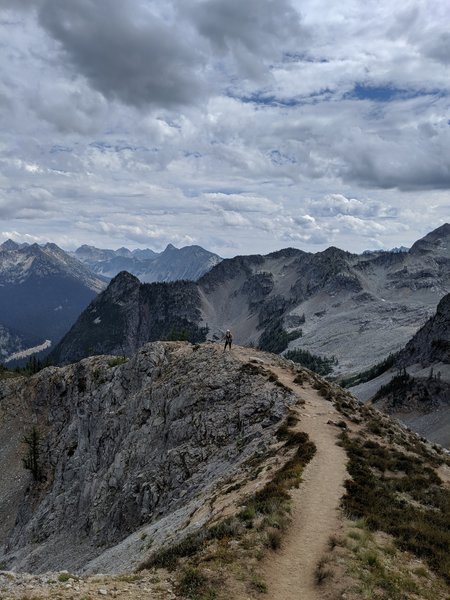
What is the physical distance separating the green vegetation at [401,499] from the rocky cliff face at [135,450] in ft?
31.3

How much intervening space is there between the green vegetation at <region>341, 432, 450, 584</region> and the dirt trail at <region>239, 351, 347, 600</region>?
1030 mm

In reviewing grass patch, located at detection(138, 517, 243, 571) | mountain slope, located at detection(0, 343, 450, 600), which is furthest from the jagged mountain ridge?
grass patch, located at detection(138, 517, 243, 571)

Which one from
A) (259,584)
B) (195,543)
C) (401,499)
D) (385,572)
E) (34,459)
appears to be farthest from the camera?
(34,459)

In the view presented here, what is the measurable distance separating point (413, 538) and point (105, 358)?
81.6 metres

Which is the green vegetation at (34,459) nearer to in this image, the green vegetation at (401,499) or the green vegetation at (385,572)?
the green vegetation at (401,499)

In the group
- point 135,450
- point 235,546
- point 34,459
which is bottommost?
point 34,459

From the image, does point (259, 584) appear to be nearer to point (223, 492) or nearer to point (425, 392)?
point (223, 492)

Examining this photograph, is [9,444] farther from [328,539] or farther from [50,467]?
[328,539]

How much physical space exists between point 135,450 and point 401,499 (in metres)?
37.0

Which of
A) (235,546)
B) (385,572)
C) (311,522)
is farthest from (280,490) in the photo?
(385,572)

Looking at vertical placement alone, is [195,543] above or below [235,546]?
below

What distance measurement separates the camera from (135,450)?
188ft

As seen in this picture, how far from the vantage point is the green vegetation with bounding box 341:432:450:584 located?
2280 cm

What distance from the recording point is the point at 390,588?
1895 cm
